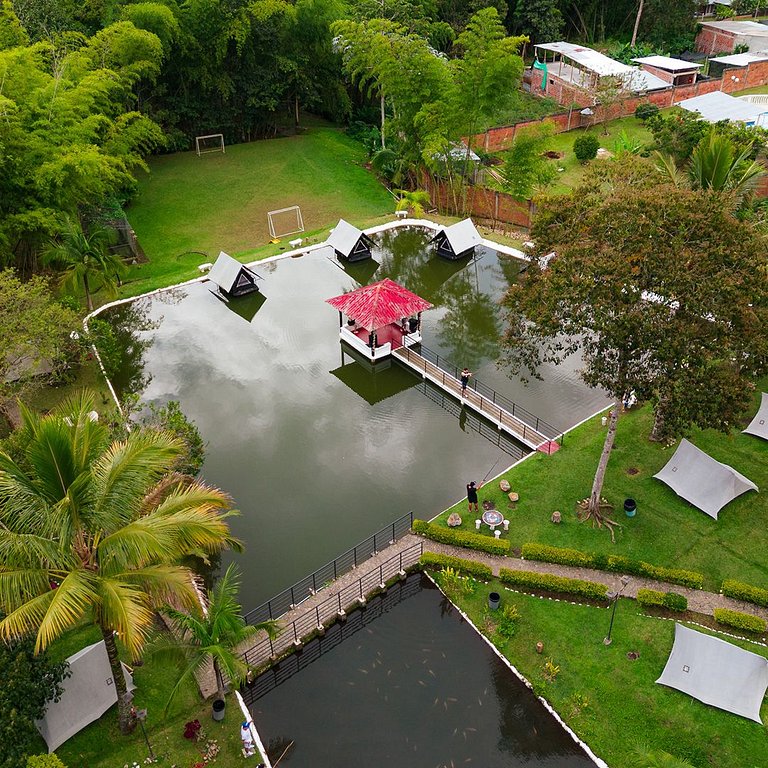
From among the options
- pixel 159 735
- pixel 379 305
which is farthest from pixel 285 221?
pixel 159 735

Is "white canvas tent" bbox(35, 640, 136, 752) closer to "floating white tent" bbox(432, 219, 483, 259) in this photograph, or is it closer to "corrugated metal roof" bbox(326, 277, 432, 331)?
"corrugated metal roof" bbox(326, 277, 432, 331)

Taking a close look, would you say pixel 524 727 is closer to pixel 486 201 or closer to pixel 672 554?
pixel 672 554

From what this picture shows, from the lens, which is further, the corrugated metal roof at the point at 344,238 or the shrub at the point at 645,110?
the shrub at the point at 645,110

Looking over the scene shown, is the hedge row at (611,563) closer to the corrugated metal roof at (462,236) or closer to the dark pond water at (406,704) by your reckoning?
the dark pond water at (406,704)

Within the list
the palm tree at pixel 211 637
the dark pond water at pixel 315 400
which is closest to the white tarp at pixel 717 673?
→ the dark pond water at pixel 315 400

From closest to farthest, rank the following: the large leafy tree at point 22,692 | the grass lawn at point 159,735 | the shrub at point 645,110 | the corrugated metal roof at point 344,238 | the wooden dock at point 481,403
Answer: the large leafy tree at point 22,692, the grass lawn at point 159,735, the wooden dock at point 481,403, the corrugated metal roof at point 344,238, the shrub at point 645,110
